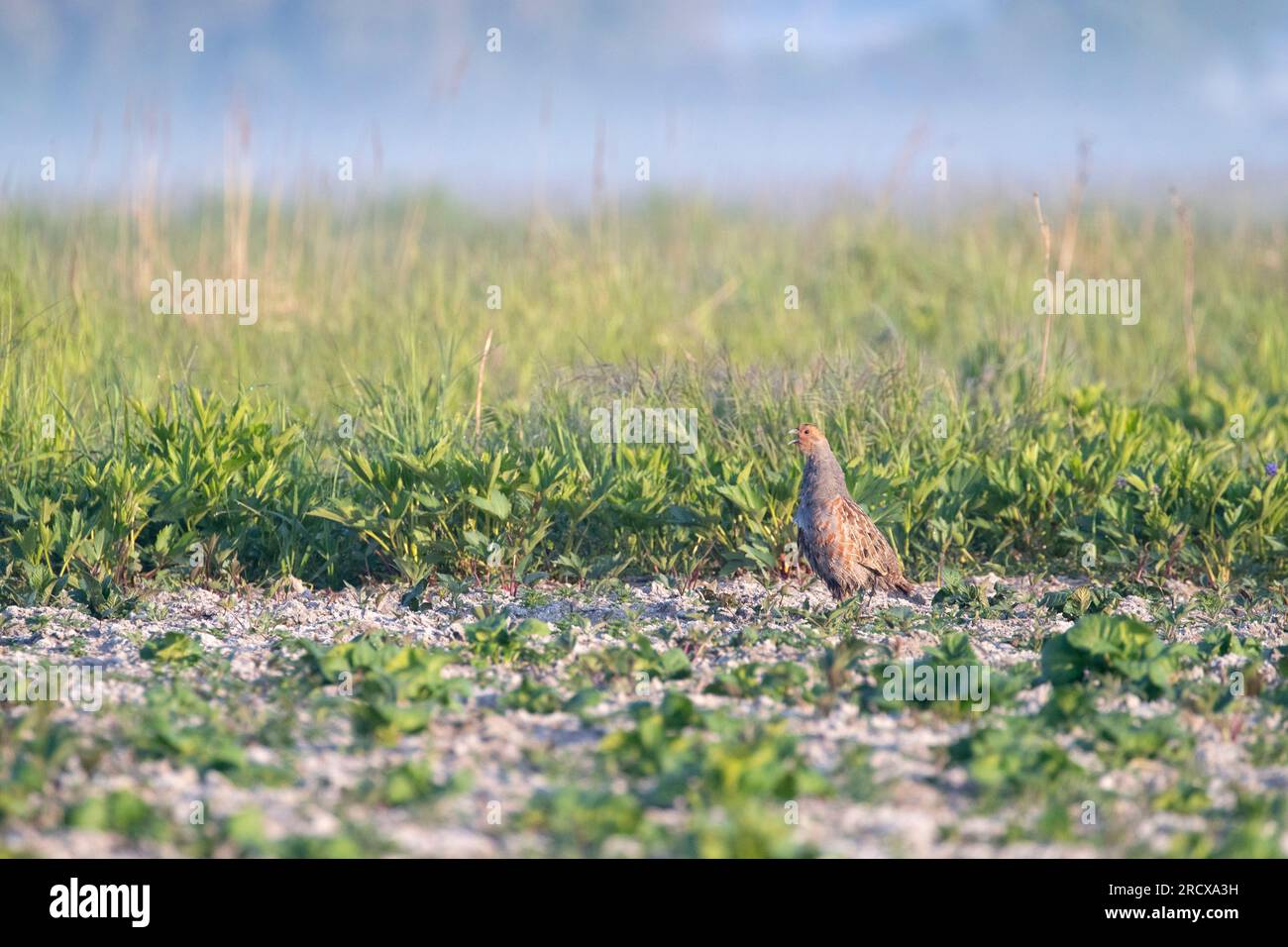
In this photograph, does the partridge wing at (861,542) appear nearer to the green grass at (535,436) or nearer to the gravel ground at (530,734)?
the gravel ground at (530,734)

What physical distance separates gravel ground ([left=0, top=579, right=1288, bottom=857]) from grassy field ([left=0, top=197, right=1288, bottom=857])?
0.06 ft

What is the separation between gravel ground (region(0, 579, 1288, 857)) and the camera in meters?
3.51

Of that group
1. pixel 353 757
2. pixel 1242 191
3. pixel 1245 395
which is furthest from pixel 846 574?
pixel 1242 191

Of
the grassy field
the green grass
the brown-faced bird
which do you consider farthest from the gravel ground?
the green grass

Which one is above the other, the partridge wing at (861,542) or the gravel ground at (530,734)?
the partridge wing at (861,542)

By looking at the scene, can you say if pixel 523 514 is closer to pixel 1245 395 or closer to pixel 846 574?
pixel 846 574

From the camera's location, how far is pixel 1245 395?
28.1ft

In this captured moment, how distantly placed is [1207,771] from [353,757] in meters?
Answer: 2.32

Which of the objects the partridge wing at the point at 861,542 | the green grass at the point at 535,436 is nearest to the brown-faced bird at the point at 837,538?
the partridge wing at the point at 861,542

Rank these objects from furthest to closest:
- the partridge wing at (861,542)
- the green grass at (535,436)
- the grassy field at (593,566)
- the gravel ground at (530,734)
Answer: the green grass at (535,436) < the partridge wing at (861,542) < the grassy field at (593,566) < the gravel ground at (530,734)

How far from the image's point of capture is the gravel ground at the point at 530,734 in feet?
11.5

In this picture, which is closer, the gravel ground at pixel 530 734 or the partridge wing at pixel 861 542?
the gravel ground at pixel 530 734

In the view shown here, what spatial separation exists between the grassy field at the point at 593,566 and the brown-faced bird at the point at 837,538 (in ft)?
0.45

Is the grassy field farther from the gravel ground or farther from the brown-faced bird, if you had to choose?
the brown-faced bird
